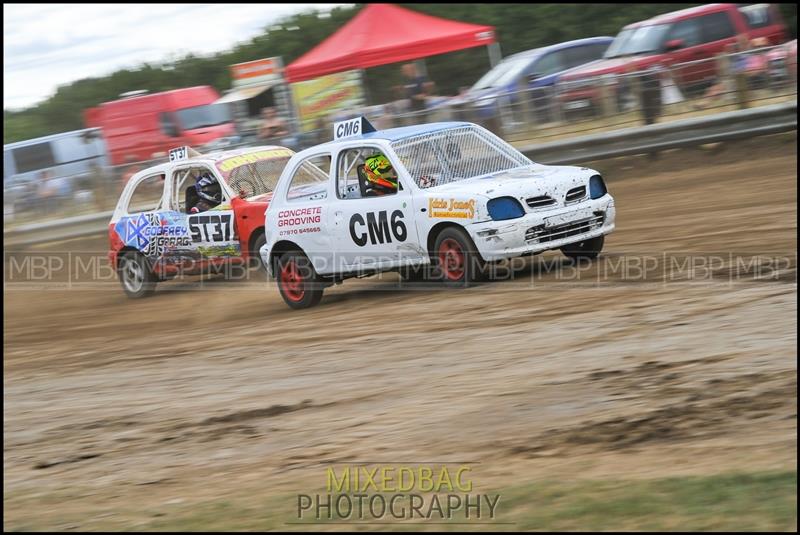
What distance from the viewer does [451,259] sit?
33.9 feet

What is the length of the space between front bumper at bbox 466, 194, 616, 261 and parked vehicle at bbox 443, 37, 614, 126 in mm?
7058

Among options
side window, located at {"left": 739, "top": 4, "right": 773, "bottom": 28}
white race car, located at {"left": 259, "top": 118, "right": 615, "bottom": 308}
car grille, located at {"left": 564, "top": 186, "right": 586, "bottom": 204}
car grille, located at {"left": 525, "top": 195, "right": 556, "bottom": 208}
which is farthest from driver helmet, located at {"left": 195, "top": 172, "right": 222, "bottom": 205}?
side window, located at {"left": 739, "top": 4, "right": 773, "bottom": 28}

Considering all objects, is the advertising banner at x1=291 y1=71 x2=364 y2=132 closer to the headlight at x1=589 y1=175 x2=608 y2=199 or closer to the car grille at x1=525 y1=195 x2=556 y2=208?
the headlight at x1=589 y1=175 x2=608 y2=199

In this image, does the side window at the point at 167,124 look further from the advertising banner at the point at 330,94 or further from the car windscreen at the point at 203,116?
the advertising banner at the point at 330,94

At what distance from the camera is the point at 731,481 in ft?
15.4

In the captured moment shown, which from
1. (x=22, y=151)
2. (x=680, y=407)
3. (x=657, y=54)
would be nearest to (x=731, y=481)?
(x=680, y=407)

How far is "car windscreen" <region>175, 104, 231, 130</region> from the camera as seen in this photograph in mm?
24891

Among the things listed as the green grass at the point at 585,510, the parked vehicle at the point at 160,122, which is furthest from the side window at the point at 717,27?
the green grass at the point at 585,510

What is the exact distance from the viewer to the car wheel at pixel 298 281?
11.3 metres

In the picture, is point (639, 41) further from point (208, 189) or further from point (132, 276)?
point (132, 276)

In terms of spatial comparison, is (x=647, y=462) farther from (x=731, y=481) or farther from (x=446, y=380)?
(x=446, y=380)

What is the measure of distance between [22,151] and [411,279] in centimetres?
1971

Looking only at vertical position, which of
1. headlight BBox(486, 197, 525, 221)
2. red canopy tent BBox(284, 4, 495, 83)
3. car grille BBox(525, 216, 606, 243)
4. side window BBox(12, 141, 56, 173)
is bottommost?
car grille BBox(525, 216, 606, 243)

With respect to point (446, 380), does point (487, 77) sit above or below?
above
